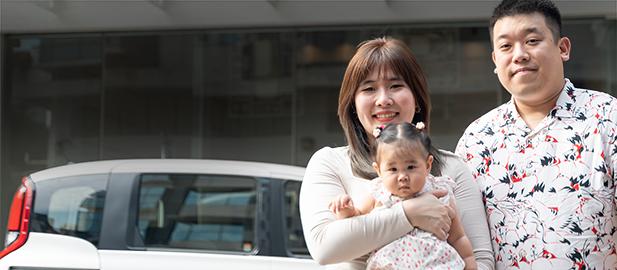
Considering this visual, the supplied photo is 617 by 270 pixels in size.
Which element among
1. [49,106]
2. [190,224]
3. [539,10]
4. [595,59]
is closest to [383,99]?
[539,10]

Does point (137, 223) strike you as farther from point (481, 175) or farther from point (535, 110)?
point (535, 110)

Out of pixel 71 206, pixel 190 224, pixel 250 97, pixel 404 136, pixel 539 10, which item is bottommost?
pixel 190 224

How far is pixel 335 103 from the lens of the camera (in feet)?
32.2

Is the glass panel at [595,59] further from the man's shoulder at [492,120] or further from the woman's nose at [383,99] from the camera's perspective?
the woman's nose at [383,99]

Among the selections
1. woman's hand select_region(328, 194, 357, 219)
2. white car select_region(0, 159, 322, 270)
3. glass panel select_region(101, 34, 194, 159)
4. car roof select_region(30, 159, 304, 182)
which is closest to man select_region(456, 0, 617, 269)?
woman's hand select_region(328, 194, 357, 219)

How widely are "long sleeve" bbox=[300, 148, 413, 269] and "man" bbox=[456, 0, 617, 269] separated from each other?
1.37 feet

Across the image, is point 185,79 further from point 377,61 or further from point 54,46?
point 377,61

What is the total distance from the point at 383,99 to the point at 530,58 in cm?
48

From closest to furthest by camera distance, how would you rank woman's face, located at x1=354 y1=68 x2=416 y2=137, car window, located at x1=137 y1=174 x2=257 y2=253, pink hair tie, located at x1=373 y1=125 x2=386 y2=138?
pink hair tie, located at x1=373 y1=125 x2=386 y2=138, woman's face, located at x1=354 y1=68 x2=416 y2=137, car window, located at x1=137 y1=174 x2=257 y2=253

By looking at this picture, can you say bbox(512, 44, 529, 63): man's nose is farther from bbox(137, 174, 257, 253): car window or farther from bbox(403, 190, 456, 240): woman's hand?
bbox(137, 174, 257, 253): car window

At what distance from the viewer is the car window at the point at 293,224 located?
16.5 feet

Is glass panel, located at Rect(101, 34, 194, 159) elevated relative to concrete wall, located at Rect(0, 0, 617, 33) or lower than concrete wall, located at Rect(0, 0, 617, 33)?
lower

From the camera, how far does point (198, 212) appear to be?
19.5 feet

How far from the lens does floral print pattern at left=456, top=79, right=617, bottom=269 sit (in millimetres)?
2211
